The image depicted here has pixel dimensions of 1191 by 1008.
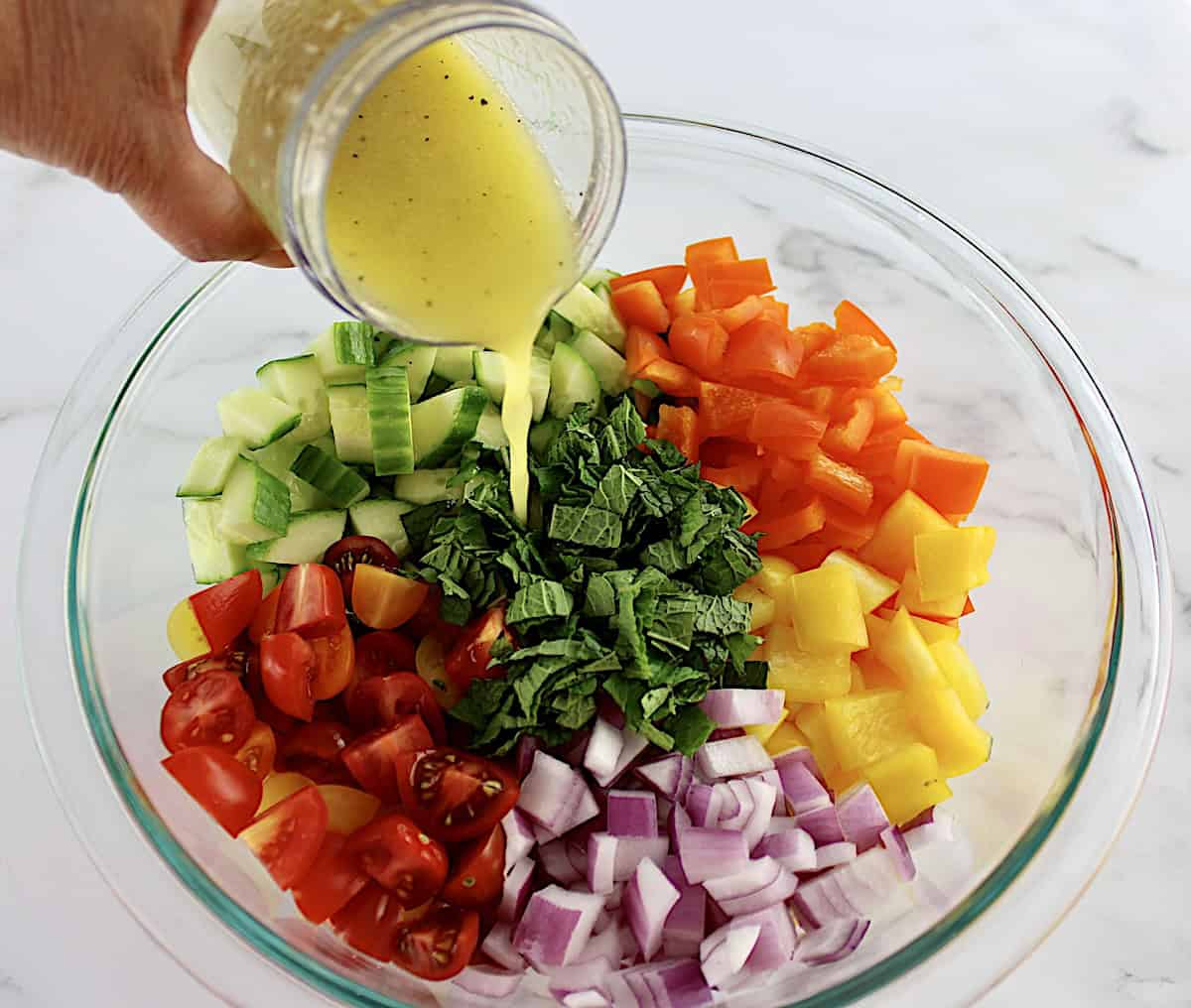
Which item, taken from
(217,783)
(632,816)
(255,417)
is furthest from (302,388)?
(632,816)

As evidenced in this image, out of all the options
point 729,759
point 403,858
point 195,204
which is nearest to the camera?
point 195,204

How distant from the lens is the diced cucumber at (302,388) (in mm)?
2311

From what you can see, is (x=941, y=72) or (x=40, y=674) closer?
(x=40, y=674)

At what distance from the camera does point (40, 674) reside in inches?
81.1

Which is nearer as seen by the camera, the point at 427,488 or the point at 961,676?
the point at 961,676

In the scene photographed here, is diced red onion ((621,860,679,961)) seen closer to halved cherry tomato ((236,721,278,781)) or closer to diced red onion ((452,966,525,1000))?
diced red onion ((452,966,525,1000))

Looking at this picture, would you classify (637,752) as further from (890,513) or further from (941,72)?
(941,72)

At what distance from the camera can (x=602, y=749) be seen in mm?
1975

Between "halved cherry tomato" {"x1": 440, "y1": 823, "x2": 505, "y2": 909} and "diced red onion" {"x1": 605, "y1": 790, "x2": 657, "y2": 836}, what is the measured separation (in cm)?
18

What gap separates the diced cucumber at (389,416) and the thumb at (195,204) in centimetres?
46

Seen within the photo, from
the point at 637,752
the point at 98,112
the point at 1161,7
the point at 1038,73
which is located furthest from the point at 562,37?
the point at 1161,7

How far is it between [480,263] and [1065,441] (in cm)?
127

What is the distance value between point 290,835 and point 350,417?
817mm

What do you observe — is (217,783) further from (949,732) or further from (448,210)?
(949,732)
